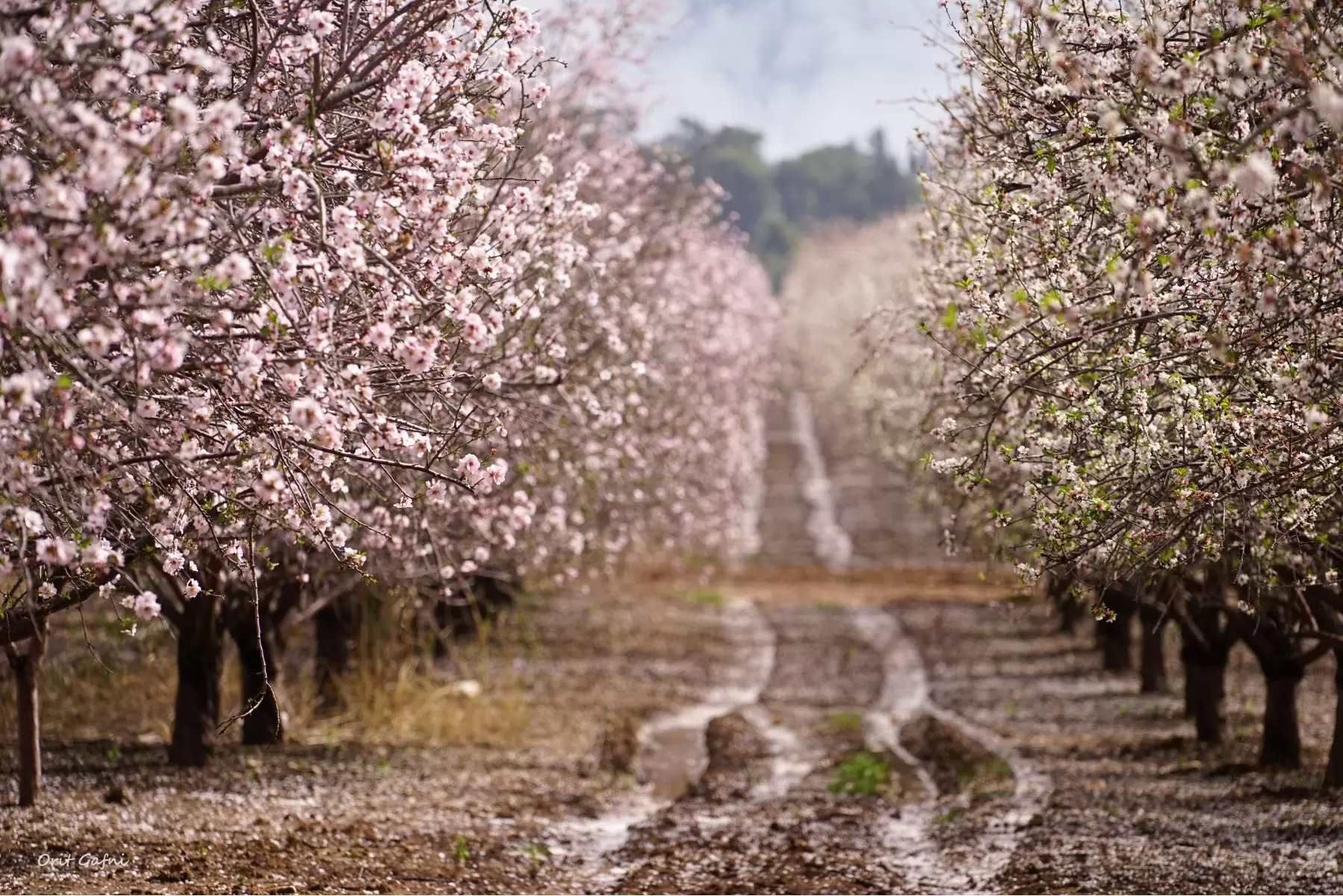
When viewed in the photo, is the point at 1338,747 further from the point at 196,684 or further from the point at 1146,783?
the point at 196,684

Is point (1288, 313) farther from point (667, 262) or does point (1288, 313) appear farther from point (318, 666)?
point (667, 262)

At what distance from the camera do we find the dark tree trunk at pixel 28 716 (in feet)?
30.1

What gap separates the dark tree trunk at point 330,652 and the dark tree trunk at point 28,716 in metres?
5.84

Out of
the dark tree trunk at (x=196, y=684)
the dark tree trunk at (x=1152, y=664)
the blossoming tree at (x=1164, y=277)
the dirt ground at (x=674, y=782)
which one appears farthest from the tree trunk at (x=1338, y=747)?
the dark tree trunk at (x=196, y=684)

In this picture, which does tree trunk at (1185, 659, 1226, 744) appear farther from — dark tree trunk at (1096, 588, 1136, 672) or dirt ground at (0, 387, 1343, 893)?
dark tree trunk at (1096, 588, 1136, 672)

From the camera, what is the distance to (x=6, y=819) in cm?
906

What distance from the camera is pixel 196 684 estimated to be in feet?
38.0

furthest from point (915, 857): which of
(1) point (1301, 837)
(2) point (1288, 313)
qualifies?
(2) point (1288, 313)

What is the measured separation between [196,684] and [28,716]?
2218 mm

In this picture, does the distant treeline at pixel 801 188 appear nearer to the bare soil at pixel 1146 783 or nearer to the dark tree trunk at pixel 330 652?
the bare soil at pixel 1146 783

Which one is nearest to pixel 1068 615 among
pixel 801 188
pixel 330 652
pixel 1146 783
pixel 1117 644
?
pixel 1117 644

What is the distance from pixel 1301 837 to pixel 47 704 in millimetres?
12734

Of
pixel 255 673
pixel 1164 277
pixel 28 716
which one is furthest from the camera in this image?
pixel 255 673

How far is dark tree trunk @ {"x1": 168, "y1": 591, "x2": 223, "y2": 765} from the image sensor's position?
11.4 m
